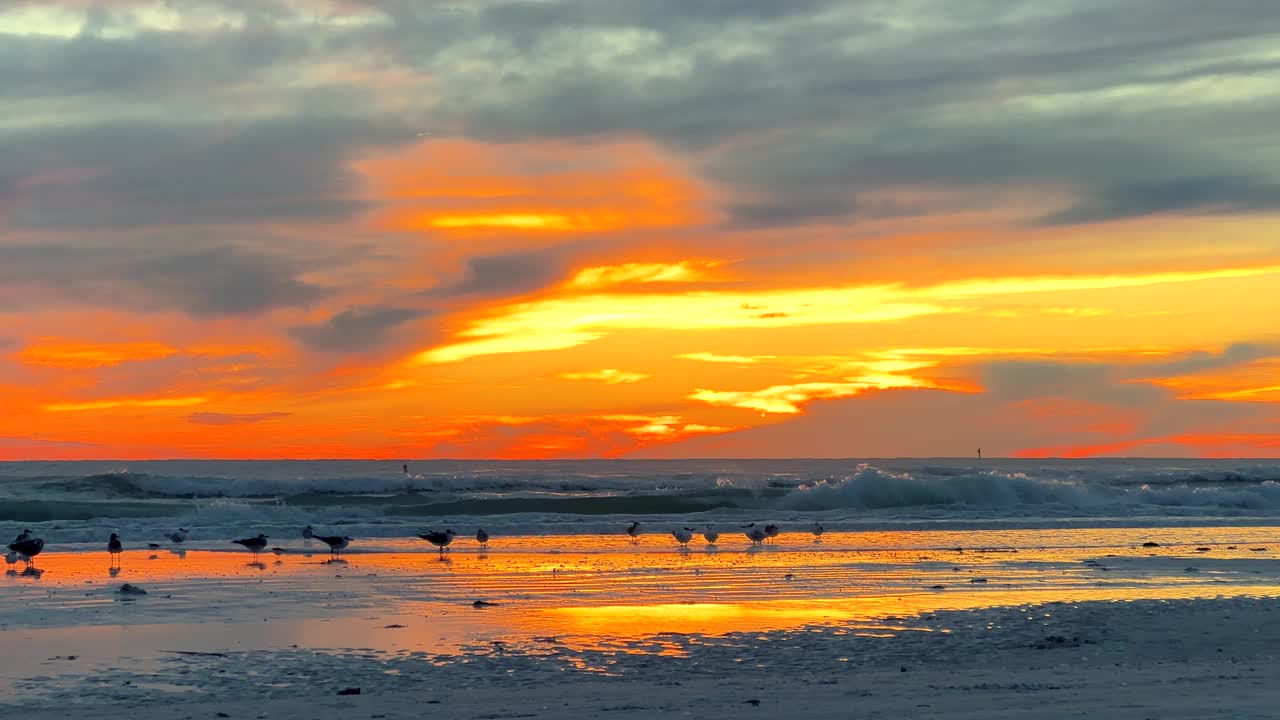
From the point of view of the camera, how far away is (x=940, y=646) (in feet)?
47.3

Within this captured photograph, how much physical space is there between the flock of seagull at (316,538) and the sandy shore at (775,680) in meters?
14.3

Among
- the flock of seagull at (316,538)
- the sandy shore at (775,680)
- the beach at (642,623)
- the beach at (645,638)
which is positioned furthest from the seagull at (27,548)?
the sandy shore at (775,680)

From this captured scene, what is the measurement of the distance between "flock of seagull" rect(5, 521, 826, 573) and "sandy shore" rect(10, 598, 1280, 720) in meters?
14.3

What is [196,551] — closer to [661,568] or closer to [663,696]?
[661,568]

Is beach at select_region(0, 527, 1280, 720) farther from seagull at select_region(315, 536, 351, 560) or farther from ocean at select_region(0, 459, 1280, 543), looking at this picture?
ocean at select_region(0, 459, 1280, 543)

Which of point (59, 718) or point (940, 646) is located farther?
point (940, 646)

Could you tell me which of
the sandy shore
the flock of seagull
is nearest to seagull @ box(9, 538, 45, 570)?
the flock of seagull

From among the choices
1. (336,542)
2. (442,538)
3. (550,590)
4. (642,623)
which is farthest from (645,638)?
(442,538)

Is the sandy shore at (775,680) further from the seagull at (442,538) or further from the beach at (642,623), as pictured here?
the seagull at (442,538)

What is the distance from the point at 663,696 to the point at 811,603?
733 centimetres

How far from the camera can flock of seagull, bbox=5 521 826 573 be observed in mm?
26141

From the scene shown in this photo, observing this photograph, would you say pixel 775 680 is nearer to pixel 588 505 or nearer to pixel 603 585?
pixel 603 585

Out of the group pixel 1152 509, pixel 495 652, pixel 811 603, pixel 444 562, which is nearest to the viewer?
pixel 495 652

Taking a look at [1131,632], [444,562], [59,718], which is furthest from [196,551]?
[1131,632]
